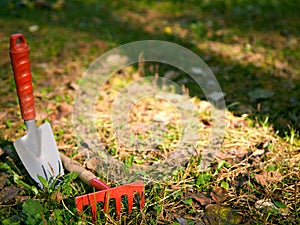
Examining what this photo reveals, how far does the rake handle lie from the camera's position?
1.83 meters

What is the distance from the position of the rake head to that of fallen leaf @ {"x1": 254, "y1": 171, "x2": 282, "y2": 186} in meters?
0.66

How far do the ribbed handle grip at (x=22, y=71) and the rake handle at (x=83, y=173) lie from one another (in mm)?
309

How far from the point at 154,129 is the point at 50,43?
1.93 meters

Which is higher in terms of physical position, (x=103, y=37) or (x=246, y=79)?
(x=103, y=37)

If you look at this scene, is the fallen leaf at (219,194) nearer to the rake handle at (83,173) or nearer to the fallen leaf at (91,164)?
the rake handle at (83,173)

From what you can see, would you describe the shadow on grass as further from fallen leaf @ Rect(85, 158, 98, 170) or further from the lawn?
fallen leaf @ Rect(85, 158, 98, 170)

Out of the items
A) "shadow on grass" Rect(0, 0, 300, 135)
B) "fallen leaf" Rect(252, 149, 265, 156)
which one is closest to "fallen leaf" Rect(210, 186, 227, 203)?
"fallen leaf" Rect(252, 149, 265, 156)

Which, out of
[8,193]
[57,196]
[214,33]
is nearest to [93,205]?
[57,196]

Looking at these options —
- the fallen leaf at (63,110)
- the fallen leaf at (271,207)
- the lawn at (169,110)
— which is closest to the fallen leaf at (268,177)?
the lawn at (169,110)

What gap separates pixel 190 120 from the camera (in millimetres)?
2637

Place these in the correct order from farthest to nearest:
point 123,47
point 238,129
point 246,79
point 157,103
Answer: point 123,47, point 246,79, point 157,103, point 238,129

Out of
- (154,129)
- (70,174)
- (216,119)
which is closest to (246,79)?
(216,119)

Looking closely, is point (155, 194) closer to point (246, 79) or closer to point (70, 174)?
point (70, 174)

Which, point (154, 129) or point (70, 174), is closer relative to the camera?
point (70, 174)
